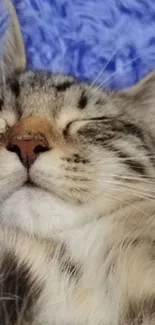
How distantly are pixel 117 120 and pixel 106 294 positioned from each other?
0.38 meters

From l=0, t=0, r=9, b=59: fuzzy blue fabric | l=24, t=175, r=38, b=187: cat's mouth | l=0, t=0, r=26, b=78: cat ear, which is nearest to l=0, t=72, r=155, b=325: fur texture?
l=24, t=175, r=38, b=187: cat's mouth

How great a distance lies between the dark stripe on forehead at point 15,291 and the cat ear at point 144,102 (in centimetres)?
47

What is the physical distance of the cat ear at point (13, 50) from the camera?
1275 mm

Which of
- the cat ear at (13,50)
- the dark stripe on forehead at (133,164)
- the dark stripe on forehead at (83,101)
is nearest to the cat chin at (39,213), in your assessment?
the dark stripe on forehead at (133,164)

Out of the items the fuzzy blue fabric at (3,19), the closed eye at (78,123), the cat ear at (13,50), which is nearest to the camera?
the closed eye at (78,123)

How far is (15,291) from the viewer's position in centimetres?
79

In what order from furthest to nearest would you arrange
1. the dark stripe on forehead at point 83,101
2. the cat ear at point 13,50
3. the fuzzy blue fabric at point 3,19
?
the fuzzy blue fabric at point 3,19, the cat ear at point 13,50, the dark stripe on forehead at point 83,101

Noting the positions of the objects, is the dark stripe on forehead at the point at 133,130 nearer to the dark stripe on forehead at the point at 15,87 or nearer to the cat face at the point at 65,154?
the cat face at the point at 65,154

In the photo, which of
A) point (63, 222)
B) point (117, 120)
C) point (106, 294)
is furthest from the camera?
point (117, 120)

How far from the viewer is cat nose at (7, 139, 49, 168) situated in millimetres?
898

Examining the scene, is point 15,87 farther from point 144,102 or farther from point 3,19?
point 3,19

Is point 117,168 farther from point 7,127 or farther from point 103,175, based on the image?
point 7,127

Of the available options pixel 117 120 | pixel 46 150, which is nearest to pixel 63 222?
pixel 46 150

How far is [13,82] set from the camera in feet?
3.81
